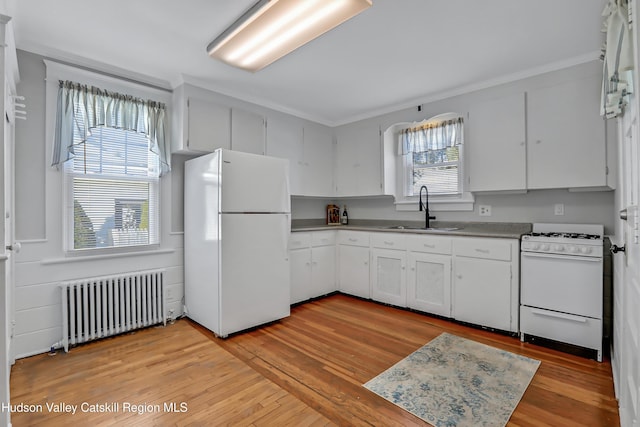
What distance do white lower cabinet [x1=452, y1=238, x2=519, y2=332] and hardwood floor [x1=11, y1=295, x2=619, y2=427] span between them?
15 centimetres

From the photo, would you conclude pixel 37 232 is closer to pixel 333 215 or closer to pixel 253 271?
pixel 253 271

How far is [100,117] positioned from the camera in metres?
2.76

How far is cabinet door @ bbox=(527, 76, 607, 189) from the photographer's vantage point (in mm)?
2615

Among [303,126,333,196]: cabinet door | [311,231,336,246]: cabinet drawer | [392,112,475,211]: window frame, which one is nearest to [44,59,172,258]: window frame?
[311,231,336,246]: cabinet drawer

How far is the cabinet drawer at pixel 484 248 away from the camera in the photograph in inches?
112

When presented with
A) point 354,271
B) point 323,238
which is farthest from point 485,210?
point 323,238

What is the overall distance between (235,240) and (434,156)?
8.60ft

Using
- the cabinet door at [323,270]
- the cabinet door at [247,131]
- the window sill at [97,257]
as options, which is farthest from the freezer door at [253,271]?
the cabinet door at [247,131]

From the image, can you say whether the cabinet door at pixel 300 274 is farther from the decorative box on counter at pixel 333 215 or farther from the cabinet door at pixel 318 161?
the decorative box on counter at pixel 333 215

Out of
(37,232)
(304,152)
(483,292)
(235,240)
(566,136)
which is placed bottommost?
(483,292)

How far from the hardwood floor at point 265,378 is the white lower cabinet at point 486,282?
0.49 ft

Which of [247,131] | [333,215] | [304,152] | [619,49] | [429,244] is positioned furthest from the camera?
[333,215]

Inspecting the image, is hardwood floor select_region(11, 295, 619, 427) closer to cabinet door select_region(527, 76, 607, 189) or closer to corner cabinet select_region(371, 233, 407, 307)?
corner cabinet select_region(371, 233, 407, 307)

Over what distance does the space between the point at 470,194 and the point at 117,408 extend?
143 inches
